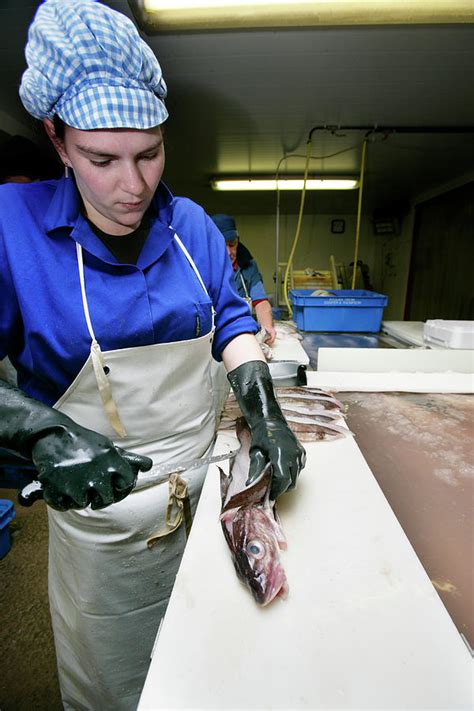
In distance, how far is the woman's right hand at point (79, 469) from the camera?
882mm

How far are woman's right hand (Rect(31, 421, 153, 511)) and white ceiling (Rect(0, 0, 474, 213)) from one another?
2.68 metres

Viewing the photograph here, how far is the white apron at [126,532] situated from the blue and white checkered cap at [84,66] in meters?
0.51

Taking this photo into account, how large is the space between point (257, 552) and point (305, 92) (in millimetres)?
3886

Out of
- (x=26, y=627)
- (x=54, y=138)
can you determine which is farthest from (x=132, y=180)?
(x=26, y=627)

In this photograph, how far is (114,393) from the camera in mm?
1282

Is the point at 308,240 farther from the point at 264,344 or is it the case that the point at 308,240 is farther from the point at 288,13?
the point at 288,13

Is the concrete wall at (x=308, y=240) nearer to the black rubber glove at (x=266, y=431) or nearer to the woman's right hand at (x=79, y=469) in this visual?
the black rubber glove at (x=266, y=431)

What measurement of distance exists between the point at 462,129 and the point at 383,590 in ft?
16.0

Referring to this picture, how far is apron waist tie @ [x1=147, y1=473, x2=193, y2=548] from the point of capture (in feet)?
4.48

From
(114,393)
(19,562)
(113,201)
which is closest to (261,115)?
(113,201)

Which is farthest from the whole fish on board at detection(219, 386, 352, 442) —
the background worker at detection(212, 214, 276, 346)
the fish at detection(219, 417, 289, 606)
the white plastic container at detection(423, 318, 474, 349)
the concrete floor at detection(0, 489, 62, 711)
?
the concrete floor at detection(0, 489, 62, 711)

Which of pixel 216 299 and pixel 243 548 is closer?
pixel 243 548

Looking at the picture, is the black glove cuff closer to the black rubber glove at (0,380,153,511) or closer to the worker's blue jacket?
the black rubber glove at (0,380,153,511)

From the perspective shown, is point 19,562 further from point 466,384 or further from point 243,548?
point 466,384
